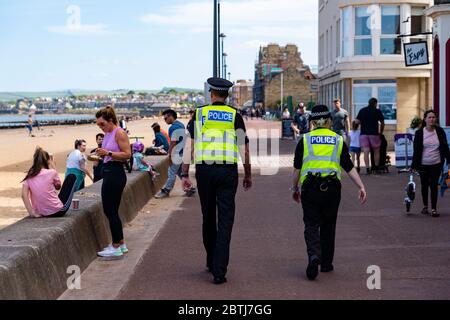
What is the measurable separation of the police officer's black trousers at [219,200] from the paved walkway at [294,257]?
0.95 ft

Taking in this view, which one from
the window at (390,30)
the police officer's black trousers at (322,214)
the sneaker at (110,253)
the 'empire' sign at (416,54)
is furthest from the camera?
the window at (390,30)

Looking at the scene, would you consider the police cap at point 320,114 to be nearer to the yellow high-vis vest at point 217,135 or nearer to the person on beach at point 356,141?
the yellow high-vis vest at point 217,135

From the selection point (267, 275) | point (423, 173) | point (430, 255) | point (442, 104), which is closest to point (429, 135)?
point (423, 173)

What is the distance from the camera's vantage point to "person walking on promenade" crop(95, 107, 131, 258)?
962 centimetres

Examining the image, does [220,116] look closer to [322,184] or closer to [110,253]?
[322,184]

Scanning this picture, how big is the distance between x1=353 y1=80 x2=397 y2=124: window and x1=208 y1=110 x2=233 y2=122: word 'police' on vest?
26122 mm

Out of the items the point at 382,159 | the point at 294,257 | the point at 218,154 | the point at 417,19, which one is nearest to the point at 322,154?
the point at 218,154

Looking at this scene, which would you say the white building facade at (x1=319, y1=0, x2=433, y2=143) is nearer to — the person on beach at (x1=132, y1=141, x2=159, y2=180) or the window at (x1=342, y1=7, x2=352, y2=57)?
the window at (x1=342, y1=7, x2=352, y2=57)

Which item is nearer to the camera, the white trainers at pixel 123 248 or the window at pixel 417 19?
the white trainers at pixel 123 248

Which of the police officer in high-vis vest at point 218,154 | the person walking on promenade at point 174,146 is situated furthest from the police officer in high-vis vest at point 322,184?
the person walking on promenade at point 174,146

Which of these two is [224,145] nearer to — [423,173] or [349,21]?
[423,173]

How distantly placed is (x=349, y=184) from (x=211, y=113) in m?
11.0

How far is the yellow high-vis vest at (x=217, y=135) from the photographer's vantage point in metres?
8.77

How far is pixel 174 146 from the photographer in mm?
16375
